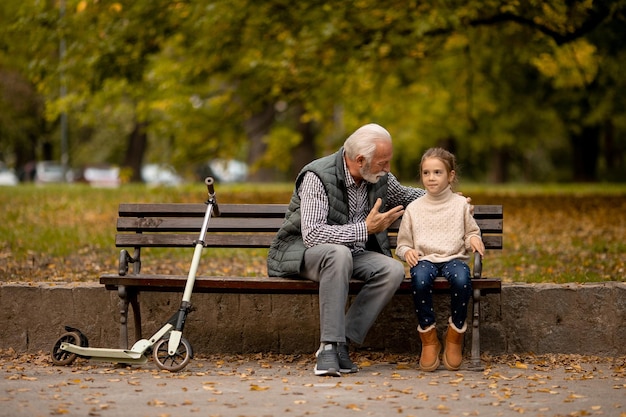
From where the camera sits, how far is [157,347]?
19.7 ft

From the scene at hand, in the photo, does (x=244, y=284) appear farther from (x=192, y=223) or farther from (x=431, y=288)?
(x=431, y=288)

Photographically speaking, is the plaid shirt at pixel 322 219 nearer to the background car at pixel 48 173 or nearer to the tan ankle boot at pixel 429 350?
the tan ankle boot at pixel 429 350

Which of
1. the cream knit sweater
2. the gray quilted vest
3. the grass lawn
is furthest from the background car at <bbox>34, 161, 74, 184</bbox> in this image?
the cream knit sweater

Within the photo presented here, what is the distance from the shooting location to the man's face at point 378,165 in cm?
605

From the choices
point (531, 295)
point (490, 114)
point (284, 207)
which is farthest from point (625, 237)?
point (490, 114)

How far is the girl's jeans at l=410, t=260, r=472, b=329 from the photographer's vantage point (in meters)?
6.04

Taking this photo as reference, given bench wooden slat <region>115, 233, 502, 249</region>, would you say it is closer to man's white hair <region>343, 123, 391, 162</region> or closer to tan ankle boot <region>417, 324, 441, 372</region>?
tan ankle boot <region>417, 324, 441, 372</region>

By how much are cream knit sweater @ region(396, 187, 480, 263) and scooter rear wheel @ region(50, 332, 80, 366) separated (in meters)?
1.95

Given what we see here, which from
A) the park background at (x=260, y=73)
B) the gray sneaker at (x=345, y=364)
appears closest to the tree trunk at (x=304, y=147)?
the park background at (x=260, y=73)

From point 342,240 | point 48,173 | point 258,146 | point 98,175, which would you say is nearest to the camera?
point 342,240

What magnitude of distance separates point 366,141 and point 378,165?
0.16 meters

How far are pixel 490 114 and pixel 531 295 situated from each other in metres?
25.4

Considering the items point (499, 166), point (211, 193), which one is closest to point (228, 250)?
point (211, 193)

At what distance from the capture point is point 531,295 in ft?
21.9
